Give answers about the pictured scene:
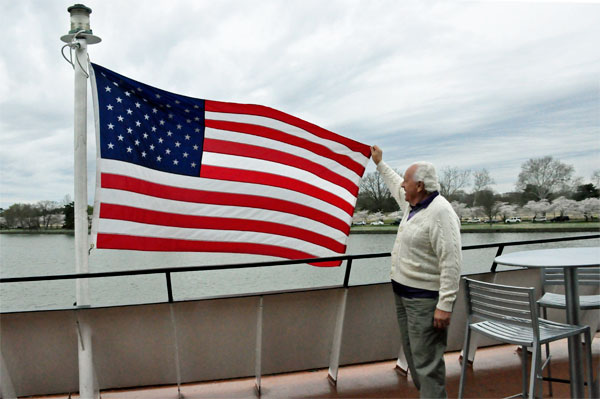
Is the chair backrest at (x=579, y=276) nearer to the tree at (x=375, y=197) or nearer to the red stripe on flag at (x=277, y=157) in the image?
the red stripe on flag at (x=277, y=157)

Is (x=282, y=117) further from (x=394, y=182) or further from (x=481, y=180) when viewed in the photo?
(x=481, y=180)

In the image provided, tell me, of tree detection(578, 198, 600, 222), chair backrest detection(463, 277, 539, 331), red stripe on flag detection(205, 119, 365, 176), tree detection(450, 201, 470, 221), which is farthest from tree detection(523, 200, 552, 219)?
chair backrest detection(463, 277, 539, 331)

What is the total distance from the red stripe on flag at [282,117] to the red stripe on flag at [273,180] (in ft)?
1.22

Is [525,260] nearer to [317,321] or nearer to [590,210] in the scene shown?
[317,321]

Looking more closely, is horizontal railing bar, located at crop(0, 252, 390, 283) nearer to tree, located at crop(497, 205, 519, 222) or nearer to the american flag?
the american flag

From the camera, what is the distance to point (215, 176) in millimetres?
3100

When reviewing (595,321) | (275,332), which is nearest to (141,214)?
(275,332)

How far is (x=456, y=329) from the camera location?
343cm

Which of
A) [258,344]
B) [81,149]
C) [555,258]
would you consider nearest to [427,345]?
[555,258]

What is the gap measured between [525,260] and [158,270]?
2.02 m

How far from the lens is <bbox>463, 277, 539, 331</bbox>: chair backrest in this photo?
6.94 ft

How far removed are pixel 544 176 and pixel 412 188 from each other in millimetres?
18244

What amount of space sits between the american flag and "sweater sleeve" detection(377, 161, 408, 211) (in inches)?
21.0

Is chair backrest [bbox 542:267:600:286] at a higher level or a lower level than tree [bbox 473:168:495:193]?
lower
